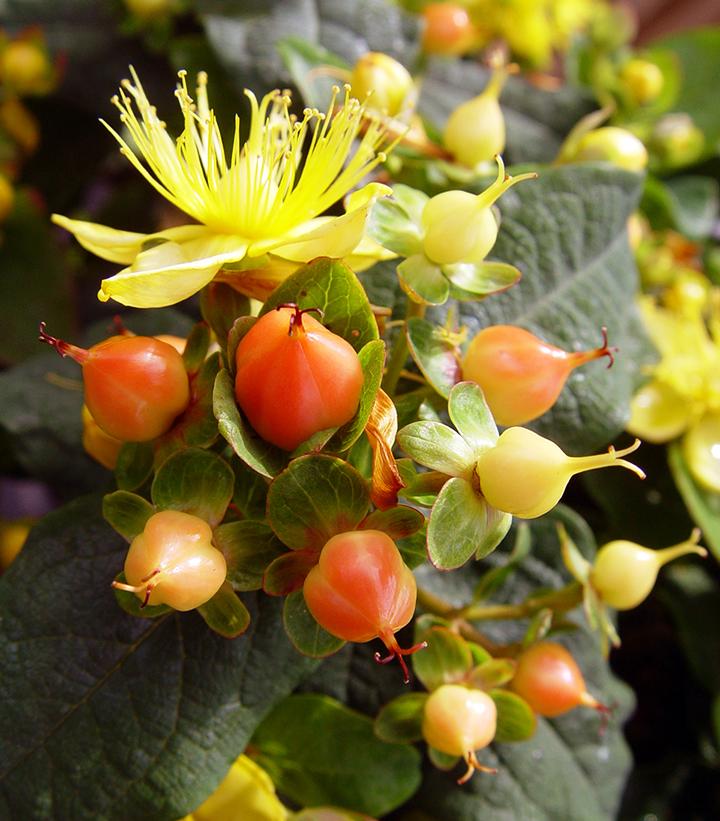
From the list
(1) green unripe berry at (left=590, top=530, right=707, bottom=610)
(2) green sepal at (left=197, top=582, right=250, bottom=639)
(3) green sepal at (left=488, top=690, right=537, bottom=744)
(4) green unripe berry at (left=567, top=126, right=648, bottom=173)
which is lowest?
(3) green sepal at (left=488, top=690, right=537, bottom=744)

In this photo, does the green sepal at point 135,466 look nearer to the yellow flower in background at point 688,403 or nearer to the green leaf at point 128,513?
the green leaf at point 128,513

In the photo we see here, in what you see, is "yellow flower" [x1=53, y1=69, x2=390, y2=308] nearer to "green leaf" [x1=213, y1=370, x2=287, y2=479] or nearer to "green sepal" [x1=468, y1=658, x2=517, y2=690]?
"green leaf" [x1=213, y1=370, x2=287, y2=479]

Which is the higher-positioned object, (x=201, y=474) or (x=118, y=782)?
(x=201, y=474)

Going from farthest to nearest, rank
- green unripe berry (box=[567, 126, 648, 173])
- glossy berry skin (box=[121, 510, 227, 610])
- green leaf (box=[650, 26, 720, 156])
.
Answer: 1. green leaf (box=[650, 26, 720, 156])
2. green unripe berry (box=[567, 126, 648, 173])
3. glossy berry skin (box=[121, 510, 227, 610])

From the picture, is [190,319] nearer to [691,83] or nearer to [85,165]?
[85,165]

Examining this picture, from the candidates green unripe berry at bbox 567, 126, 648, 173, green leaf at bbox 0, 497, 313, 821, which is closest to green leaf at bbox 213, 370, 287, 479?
green leaf at bbox 0, 497, 313, 821

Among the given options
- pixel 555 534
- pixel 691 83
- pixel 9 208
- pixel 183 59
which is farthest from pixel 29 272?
pixel 691 83
